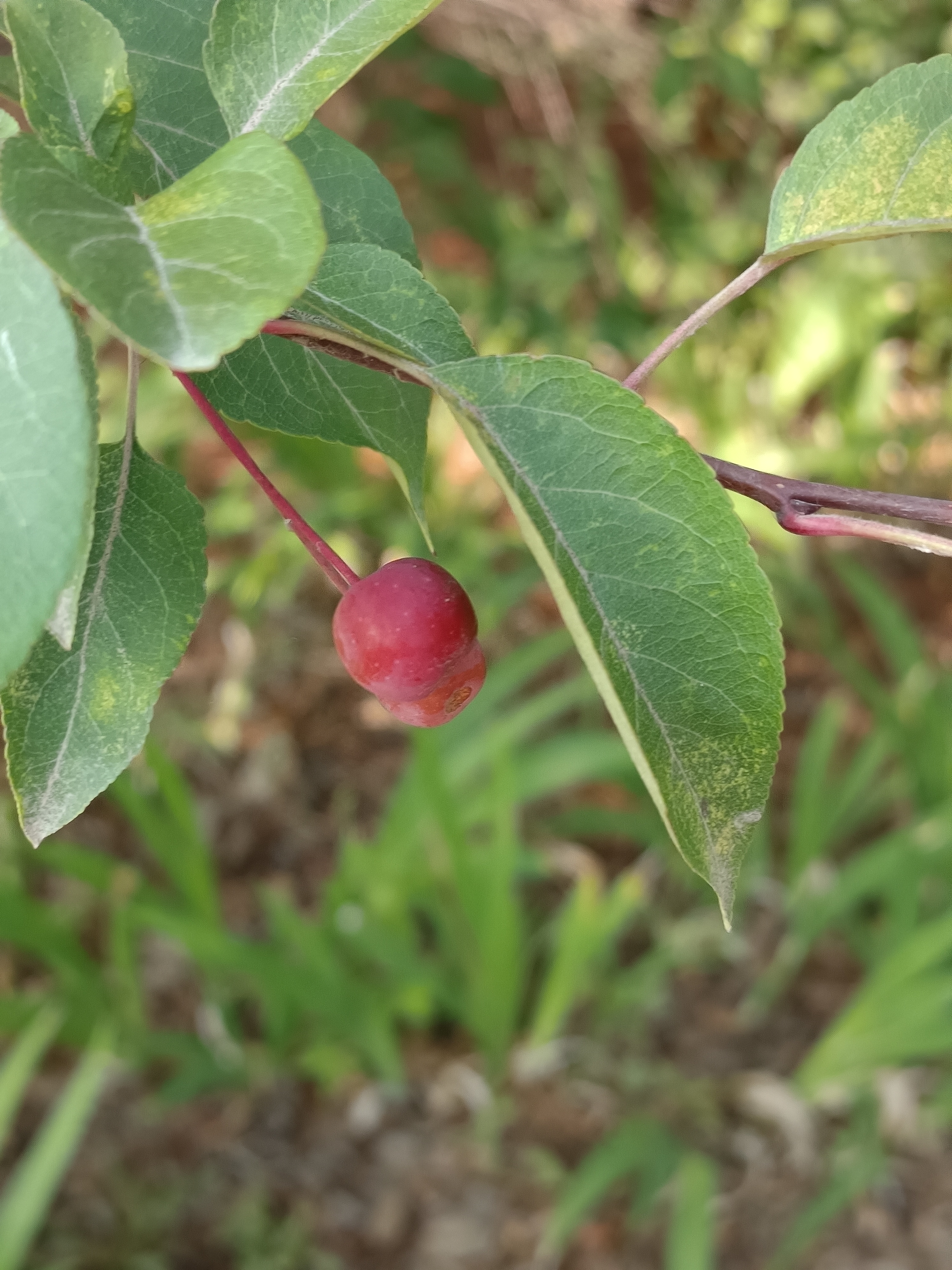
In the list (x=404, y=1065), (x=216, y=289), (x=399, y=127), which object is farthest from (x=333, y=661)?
(x=216, y=289)

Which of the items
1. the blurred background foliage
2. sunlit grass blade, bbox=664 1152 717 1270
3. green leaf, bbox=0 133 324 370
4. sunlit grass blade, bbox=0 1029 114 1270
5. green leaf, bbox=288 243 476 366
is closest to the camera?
green leaf, bbox=0 133 324 370

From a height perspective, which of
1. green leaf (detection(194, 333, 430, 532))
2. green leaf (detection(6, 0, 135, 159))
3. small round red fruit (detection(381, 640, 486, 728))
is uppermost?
green leaf (detection(6, 0, 135, 159))

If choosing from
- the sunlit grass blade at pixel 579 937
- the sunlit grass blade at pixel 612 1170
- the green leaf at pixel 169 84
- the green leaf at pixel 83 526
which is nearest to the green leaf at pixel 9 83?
the green leaf at pixel 169 84

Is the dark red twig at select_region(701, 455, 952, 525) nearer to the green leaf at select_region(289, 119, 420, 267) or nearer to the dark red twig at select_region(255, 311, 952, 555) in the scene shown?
the dark red twig at select_region(255, 311, 952, 555)

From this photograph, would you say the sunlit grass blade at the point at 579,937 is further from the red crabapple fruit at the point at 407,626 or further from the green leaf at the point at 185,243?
the green leaf at the point at 185,243

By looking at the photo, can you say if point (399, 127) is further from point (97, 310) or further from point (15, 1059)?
point (97, 310)

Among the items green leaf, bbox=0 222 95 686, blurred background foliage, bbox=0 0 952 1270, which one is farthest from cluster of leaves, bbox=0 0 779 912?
blurred background foliage, bbox=0 0 952 1270

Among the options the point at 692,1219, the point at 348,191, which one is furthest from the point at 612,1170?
the point at 348,191
